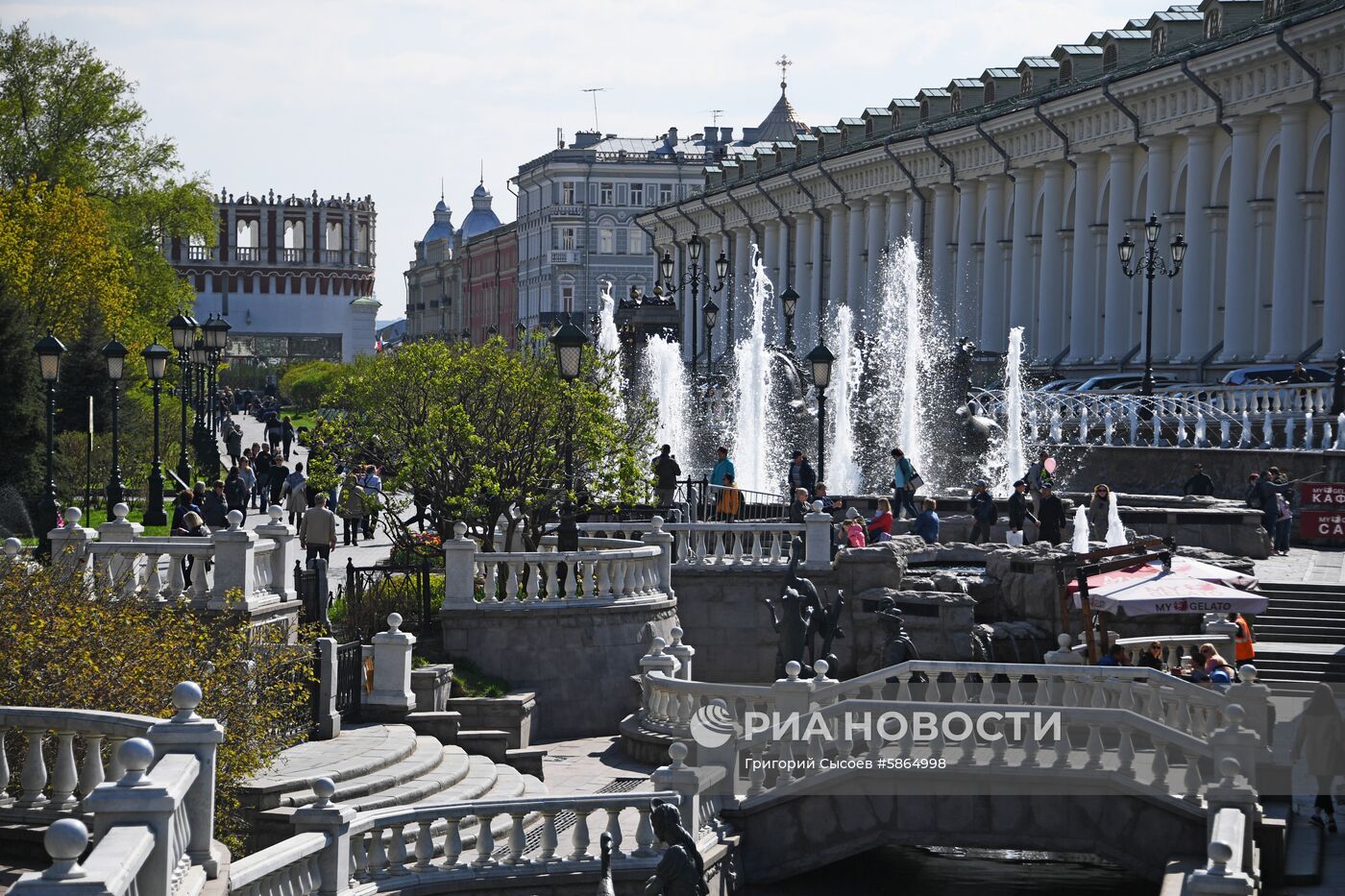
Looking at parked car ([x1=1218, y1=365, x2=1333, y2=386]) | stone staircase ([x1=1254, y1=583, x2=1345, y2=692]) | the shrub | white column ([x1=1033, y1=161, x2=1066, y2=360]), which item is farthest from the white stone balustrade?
white column ([x1=1033, y1=161, x2=1066, y2=360])

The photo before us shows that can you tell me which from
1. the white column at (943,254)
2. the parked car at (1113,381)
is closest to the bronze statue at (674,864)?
the parked car at (1113,381)

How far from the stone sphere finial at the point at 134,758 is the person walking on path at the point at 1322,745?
10.9 metres

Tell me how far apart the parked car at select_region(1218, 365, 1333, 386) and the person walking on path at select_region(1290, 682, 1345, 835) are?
22.9 meters

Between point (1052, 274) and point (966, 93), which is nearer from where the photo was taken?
point (1052, 274)

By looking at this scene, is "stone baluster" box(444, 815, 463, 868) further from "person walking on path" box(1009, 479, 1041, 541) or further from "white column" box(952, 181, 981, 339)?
"white column" box(952, 181, 981, 339)

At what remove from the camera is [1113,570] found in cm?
2314

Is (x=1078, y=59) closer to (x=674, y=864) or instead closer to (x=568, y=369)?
(x=568, y=369)

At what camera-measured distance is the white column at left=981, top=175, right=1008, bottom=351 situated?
6438 cm

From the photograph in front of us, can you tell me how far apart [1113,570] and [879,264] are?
52.0 m

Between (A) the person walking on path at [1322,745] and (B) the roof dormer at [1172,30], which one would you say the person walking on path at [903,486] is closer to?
(A) the person walking on path at [1322,745]

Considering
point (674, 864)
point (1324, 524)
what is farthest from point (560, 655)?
point (1324, 524)

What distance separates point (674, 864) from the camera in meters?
13.9

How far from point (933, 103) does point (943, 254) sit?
23.8 feet

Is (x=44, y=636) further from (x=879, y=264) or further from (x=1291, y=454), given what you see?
(x=879, y=264)
